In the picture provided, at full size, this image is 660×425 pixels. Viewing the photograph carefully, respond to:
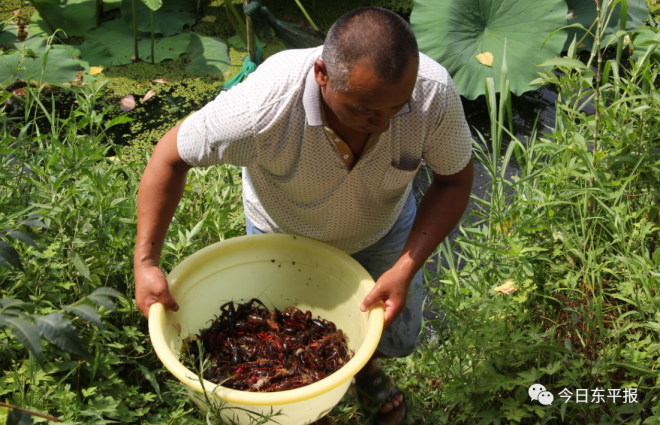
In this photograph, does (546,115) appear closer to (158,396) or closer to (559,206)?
(559,206)

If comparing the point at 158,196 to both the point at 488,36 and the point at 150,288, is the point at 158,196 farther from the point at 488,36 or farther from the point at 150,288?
the point at 488,36

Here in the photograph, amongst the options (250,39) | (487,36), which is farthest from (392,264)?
(487,36)

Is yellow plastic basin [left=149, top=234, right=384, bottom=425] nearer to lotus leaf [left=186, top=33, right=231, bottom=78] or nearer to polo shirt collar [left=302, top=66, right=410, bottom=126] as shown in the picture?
polo shirt collar [left=302, top=66, right=410, bottom=126]

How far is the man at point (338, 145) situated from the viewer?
176cm

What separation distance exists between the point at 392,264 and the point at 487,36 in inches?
84.8

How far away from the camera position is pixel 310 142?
202 centimetres

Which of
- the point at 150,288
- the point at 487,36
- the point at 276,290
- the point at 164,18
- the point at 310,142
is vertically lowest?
the point at 164,18

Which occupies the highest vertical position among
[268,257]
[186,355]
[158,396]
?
[268,257]

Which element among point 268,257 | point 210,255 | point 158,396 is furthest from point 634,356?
point 158,396

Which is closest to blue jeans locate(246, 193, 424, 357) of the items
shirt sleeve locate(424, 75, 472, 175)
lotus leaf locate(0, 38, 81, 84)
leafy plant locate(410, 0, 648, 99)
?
shirt sleeve locate(424, 75, 472, 175)

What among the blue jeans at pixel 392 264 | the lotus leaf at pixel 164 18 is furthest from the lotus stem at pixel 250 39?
the blue jeans at pixel 392 264

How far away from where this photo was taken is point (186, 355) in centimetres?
222

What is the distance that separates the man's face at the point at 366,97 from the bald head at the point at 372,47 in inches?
0.7

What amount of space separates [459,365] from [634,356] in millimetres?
574
